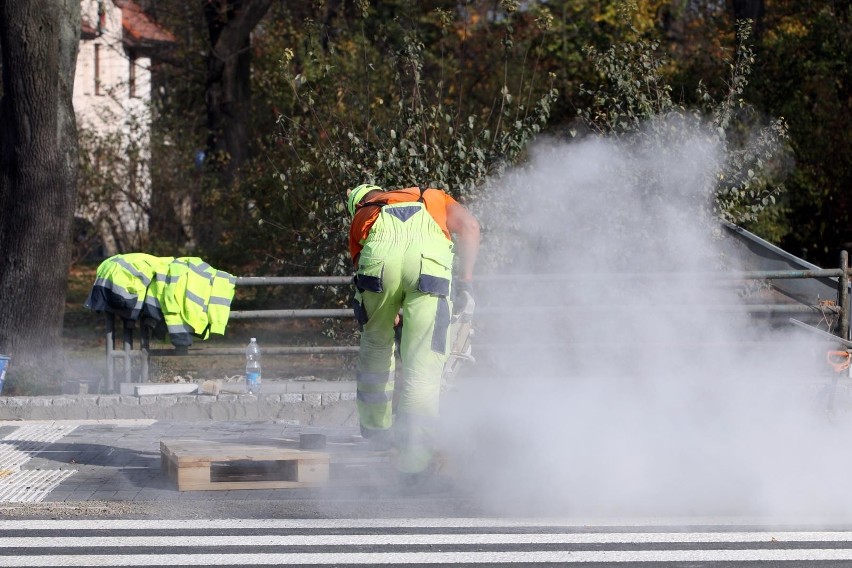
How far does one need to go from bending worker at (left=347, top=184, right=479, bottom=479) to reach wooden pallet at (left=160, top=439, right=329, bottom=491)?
490mm

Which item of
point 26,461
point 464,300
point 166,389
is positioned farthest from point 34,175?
point 464,300

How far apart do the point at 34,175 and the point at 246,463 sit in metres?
4.43

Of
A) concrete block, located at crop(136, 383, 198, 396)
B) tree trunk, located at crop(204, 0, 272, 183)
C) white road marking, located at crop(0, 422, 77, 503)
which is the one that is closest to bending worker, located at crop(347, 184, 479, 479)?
white road marking, located at crop(0, 422, 77, 503)

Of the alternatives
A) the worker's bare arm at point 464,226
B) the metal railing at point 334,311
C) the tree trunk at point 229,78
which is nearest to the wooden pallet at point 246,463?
the worker's bare arm at point 464,226

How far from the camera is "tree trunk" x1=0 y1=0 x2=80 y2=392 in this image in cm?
993

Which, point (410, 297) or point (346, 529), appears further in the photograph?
point (410, 297)

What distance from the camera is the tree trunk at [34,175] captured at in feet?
32.6

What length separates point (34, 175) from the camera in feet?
32.8

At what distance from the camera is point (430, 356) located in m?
6.28

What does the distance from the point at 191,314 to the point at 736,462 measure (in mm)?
4528

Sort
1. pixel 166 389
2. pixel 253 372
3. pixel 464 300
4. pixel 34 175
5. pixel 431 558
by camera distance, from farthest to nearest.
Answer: pixel 34 175, pixel 253 372, pixel 166 389, pixel 464 300, pixel 431 558

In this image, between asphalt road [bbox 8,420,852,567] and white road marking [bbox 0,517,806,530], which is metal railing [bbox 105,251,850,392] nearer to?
asphalt road [bbox 8,420,852,567]

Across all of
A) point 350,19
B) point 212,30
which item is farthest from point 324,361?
point 350,19

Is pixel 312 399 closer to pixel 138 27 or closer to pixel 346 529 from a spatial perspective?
pixel 346 529
